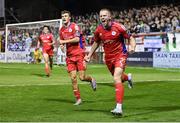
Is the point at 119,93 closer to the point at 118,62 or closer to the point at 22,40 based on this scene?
the point at 118,62

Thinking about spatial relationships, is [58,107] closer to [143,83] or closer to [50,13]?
[143,83]

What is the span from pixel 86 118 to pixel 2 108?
2.68 m

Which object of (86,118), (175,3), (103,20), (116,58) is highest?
(175,3)

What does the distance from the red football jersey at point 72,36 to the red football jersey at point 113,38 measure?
197cm

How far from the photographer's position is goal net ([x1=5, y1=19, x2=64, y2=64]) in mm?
43062

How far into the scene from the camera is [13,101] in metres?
13.9

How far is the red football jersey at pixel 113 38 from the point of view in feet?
37.7

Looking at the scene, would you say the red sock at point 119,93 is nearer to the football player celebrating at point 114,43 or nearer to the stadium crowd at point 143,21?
the football player celebrating at point 114,43

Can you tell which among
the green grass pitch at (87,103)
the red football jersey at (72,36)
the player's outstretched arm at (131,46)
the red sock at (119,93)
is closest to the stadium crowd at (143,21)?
the green grass pitch at (87,103)

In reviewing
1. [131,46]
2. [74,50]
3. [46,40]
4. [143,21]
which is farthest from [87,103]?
[143,21]

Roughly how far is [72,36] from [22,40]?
103ft

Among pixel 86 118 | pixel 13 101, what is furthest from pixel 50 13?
pixel 86 118

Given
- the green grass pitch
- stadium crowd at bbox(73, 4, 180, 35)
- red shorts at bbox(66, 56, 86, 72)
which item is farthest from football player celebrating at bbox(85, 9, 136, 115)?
stadium crowd at bbox(73, 4, 180, 35)

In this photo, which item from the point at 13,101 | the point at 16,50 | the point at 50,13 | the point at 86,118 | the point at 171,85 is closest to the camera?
the point at 86,118
